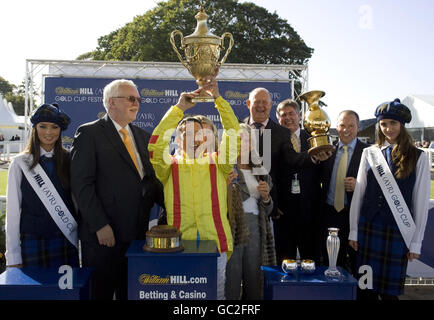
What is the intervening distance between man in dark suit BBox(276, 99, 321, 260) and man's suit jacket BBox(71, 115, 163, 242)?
1.50 metres

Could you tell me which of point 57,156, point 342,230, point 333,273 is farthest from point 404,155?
point 57,156

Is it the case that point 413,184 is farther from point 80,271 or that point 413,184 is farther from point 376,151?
point 80,271

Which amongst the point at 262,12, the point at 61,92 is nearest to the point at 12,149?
the point at 262,12

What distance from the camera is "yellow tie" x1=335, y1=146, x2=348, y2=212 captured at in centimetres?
374

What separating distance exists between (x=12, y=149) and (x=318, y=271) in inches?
1056

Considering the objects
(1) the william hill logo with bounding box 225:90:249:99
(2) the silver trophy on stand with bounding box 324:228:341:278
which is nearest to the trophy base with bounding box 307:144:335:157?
(2) the silver trophy on stand with bounding box 324:228:341:278

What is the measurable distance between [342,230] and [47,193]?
2556 millimetres

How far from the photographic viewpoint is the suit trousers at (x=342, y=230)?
375 cm

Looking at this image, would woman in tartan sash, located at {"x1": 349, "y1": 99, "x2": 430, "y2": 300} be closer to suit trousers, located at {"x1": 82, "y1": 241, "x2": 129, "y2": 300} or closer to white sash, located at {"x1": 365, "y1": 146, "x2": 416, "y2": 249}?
white sash, located at {"x1": 365, "y1": 146, "x2": 416, "y2": 249}

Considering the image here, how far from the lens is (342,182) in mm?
3762

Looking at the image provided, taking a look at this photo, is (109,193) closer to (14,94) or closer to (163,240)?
(163,240)

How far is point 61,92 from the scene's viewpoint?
787 centimetres

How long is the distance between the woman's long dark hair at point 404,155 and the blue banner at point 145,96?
487cm
